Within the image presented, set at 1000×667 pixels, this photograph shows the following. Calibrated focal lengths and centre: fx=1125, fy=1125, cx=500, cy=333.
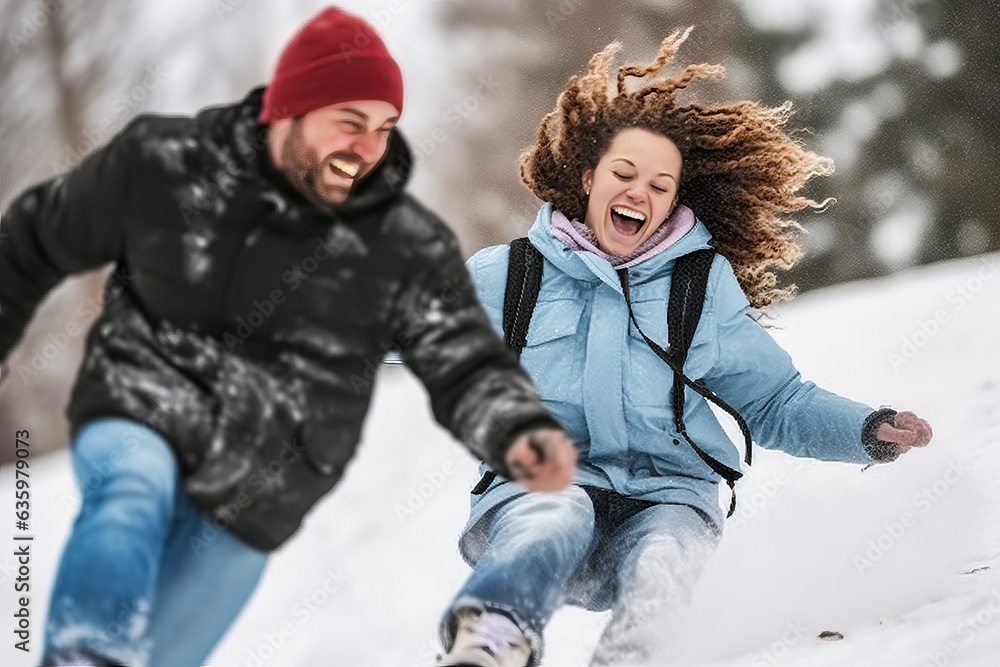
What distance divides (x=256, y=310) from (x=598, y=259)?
0.59 metres

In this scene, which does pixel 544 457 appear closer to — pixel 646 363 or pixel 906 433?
pixel 646 363

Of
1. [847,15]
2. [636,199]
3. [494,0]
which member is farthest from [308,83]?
[847,15]

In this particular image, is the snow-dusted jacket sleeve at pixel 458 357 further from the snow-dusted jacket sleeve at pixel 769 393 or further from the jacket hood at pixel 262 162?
the snow-dusted jacket sleeve at pixel 769 393

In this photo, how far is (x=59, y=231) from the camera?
3.28ft

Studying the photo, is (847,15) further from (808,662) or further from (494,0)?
(808,662)

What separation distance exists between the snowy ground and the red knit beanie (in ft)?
2.52

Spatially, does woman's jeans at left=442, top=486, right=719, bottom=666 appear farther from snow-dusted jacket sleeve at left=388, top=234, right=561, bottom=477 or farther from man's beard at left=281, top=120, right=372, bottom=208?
man's beard at left=281, top=120, right=372, bottom=208

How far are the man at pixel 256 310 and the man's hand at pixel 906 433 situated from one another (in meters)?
0.63

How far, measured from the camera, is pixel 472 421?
99cm

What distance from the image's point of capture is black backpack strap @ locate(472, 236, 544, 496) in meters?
1.47

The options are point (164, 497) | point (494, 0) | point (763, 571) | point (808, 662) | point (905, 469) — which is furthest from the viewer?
point (494, 0)

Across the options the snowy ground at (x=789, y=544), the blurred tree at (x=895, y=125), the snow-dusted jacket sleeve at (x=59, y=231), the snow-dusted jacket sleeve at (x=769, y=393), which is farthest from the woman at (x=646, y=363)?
the blurred tree at (x=895, y=125)

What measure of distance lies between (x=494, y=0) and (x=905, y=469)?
1351mm

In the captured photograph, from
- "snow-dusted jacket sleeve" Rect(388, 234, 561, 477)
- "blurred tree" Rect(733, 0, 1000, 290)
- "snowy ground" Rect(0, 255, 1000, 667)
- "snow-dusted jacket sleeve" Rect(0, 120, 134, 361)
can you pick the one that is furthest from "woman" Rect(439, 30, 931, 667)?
"blurred tree" Rect(733, 0, 1000, 290)
